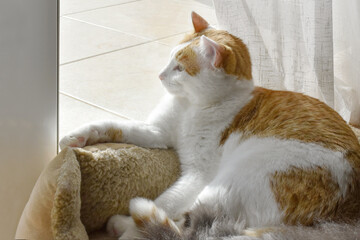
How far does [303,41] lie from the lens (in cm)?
163

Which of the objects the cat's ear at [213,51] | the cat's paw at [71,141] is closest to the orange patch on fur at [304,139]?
the cat's ear at [213,51]

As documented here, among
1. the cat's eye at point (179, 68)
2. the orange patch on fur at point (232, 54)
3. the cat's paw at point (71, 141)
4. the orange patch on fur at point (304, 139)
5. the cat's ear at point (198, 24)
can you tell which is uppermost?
the cat's ear at point (198, 24)

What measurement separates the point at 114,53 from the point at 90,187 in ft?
3.96

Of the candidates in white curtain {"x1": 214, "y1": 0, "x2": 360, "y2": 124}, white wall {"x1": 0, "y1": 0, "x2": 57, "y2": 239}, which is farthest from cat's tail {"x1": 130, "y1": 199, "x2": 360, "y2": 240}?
white curtain {"x1": 214, "y1": 0, "x2": 360, "y2": 124}

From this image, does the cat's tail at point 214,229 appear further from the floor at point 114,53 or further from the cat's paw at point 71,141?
the floor at point 114,53

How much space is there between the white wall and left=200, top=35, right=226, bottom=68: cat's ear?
0.40 meters

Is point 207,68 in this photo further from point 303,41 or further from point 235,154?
point 303,41

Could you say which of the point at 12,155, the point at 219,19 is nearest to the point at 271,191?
the point at 12,155

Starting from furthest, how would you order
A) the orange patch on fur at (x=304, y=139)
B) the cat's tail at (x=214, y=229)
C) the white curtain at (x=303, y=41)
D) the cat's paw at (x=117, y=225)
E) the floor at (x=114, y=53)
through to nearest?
the floor at (x=114, y=53), the white curtain at (x=303, y=41), the cat's paw at (x=117, y=225), the orange patch on fur at (x=304, y=139), the cat's tail at (x=214, y=229)

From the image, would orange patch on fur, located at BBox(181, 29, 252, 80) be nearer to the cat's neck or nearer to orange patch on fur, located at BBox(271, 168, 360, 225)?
the cat's neck

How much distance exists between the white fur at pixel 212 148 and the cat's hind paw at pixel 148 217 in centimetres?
1

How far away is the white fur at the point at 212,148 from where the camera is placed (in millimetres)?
1088

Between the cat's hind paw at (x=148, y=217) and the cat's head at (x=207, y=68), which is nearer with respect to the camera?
the cat's hind paw at (x=148, y=217)

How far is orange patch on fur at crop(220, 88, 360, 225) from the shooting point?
105 cm
